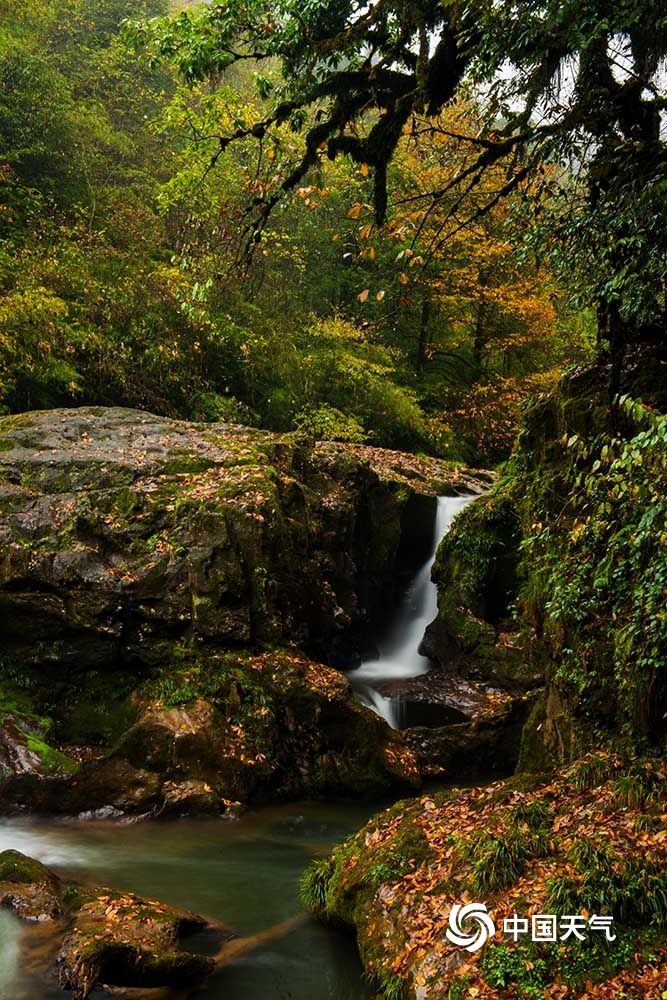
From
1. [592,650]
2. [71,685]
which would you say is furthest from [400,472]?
[592,650]

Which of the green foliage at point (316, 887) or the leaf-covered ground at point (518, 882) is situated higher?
the leaf-covered ground at point (518, 882)

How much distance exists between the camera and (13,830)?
24.9ft

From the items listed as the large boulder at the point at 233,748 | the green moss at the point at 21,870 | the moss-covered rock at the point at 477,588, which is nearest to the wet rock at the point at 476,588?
the moss-covered rock at the point at 477,588

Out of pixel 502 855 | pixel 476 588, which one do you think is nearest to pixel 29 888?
pixel 502 855

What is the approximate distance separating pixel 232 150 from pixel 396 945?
2112cm

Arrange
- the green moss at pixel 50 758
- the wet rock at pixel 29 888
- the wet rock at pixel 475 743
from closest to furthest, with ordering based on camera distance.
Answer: the wet rock at pixel 29 888 → the green moss at pixel 50 758 → the wet rock at pixel 475 743

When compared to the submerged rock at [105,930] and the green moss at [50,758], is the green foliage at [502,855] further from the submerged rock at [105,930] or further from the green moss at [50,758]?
the green moss at [50,758]

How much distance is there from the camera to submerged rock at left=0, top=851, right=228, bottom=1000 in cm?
502

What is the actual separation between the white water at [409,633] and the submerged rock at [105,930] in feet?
20.0

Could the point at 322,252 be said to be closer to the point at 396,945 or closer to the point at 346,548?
the point at 346,548

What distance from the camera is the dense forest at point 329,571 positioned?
502 cm
